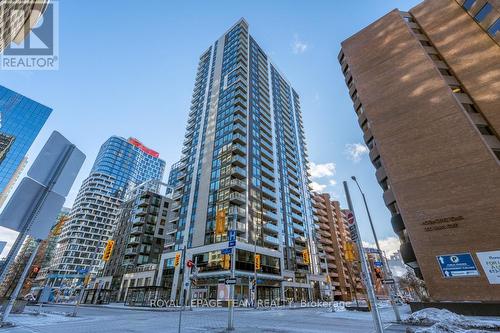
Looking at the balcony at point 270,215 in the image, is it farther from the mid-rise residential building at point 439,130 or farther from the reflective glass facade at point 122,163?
the reflective glass facade at point 122,163

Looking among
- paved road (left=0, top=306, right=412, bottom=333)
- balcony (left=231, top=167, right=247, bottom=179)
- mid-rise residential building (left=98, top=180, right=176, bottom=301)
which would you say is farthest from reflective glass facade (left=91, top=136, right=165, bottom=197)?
paved road (left=0, top=306, right=412, bottom=333)

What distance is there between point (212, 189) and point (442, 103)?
1623 inches

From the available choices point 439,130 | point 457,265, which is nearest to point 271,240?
point 457,265

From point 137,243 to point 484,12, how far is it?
263ft

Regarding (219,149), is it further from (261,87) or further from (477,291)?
Answer: (477,291)

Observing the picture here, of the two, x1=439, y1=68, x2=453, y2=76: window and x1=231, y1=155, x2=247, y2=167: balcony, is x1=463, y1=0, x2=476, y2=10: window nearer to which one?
x1=439, y1=68, x2=453, y2=76: window

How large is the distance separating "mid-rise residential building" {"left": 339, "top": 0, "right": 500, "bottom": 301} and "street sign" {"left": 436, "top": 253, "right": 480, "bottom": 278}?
0.25 ft

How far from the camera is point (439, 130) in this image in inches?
1062

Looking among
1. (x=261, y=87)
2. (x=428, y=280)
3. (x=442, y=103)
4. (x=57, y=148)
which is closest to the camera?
(x=57, y=148)

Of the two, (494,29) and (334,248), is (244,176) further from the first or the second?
(334,248)

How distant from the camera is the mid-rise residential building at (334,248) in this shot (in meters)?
76.2

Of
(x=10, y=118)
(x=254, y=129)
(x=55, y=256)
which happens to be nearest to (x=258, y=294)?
(x=254, y=129)

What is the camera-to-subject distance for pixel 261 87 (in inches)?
2992

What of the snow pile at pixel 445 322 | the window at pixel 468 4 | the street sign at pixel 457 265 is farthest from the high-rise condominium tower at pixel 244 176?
the window at pixel 468 4
